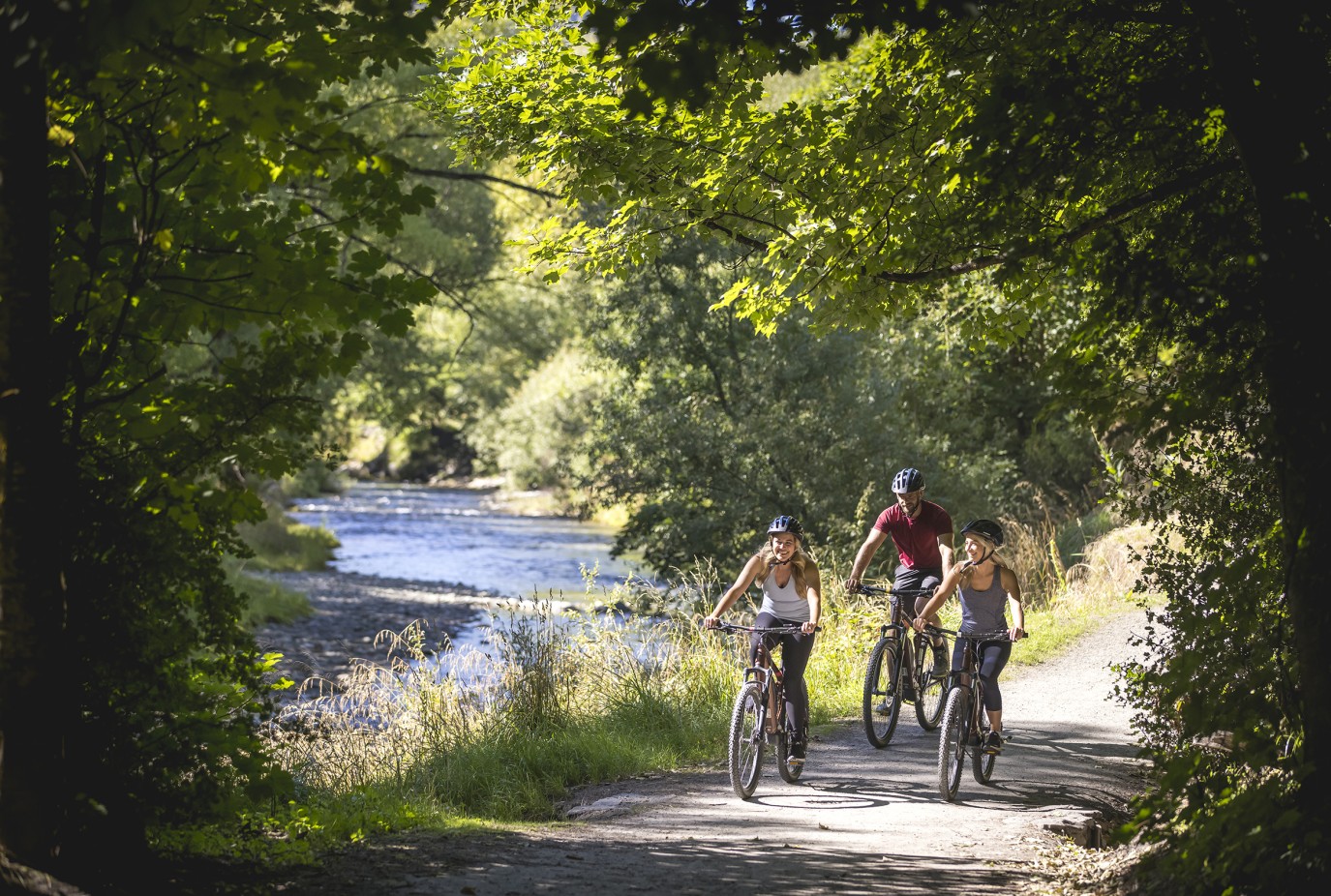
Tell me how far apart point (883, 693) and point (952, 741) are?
6.11 ft

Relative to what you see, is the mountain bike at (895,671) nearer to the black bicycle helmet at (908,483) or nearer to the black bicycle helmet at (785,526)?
the black bicycle helmet at (908,483)

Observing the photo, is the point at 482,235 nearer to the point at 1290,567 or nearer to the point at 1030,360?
the point at 1030,360

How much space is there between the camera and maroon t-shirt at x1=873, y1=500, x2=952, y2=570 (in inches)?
395

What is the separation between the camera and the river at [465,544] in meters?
27.7

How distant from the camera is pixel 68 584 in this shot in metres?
4.86

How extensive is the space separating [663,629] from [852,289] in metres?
5.83

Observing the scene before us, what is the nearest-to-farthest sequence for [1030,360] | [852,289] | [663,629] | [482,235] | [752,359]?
[852,289] → [663,629] → [752,359] → [1030,360] → [482,235]

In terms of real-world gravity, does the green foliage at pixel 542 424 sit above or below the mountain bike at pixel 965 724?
above

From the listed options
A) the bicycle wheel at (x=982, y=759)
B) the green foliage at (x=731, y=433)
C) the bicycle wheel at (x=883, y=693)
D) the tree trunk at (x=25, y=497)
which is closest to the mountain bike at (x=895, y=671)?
the bicycle wheel at (x=883, y=693)

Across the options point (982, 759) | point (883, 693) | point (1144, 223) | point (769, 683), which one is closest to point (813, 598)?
point (769, 683)

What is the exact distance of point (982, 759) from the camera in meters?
8.52

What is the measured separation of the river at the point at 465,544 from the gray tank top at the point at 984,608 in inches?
437

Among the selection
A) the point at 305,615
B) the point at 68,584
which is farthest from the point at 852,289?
the point at 305,615

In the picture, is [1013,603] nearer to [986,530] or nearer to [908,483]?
[986,530]
